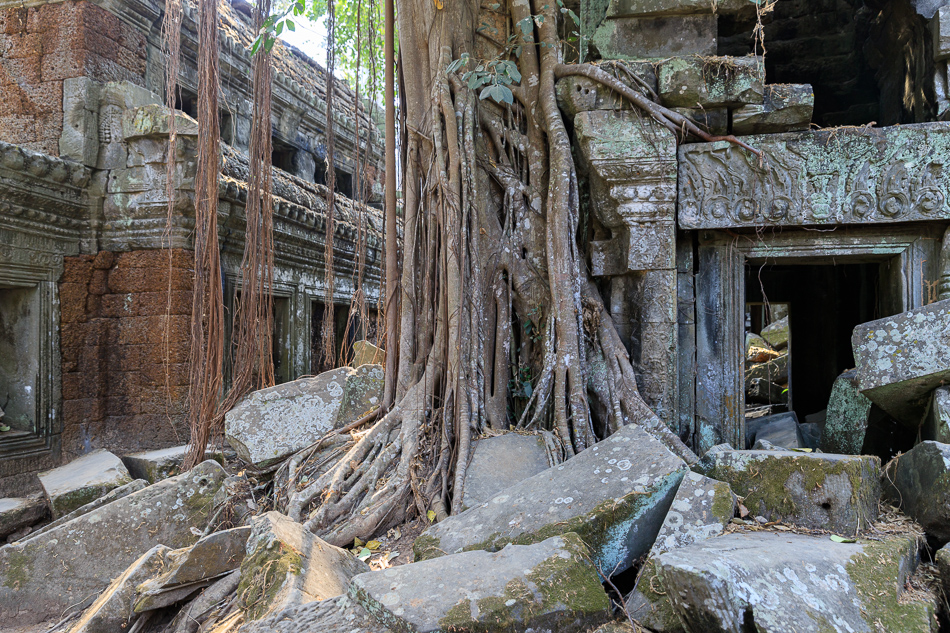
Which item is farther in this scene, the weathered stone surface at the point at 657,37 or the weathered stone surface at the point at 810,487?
the weathered stone surface at the point at 657,37

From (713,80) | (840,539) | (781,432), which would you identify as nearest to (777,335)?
(781,432)

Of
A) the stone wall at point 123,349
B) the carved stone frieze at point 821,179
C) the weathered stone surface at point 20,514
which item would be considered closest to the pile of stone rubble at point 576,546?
the carved stone frieze at point 821,179

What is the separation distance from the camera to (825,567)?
5.74 feet

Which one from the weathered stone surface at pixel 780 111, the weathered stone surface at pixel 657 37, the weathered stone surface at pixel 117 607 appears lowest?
the weathered stone surface at pixel 117 607

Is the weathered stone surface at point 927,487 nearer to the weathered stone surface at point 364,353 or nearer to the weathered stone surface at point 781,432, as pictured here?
the weathered stone surface at point 781,432

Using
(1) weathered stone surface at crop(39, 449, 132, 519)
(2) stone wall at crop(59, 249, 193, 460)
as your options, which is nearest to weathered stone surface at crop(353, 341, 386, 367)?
(2) stone wall at crop(59, 249, 193, 460)

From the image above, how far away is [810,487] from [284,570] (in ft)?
6.48

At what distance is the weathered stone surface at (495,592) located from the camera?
5.50 feet

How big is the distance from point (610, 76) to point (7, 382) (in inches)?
217

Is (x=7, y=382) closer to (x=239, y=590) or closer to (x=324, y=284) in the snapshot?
(x=324, y=284)

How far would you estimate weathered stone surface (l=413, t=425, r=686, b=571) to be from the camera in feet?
7.15

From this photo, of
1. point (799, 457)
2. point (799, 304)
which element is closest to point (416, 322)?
point (799, 457)

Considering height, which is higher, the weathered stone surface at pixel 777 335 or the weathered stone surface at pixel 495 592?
the weathered stone surface at pixel 777 335

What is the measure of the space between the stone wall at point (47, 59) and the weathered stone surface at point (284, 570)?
16.0ft
